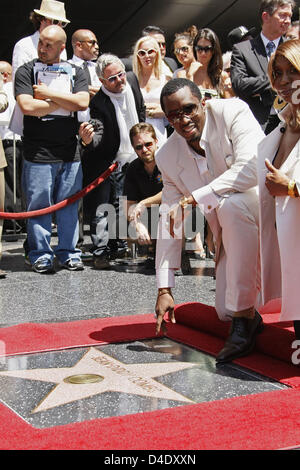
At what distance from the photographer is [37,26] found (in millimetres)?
6480

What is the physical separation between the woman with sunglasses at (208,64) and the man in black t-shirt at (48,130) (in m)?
1.07

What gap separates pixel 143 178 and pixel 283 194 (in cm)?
304

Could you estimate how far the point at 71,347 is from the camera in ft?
11.6

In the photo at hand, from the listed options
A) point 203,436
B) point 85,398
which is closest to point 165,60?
point 85,398

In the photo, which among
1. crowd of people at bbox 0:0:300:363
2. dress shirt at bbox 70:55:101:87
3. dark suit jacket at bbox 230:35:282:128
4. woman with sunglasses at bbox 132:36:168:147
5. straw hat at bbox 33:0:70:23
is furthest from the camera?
dress shirt at bbox 70:55:101:87

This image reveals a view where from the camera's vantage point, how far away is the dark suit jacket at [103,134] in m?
6.21

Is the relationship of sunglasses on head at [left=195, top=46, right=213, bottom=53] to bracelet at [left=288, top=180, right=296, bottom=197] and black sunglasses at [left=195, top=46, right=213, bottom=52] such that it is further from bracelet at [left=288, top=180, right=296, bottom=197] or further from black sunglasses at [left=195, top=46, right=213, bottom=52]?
bracelet at [left=288, top=180, right=296, bottom=197]

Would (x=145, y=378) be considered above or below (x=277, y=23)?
below

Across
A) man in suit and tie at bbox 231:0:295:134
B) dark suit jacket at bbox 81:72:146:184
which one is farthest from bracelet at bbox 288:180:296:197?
dark suit jacket at bbox 81:72:146:184

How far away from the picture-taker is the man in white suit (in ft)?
10.9

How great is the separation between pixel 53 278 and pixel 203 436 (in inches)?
138

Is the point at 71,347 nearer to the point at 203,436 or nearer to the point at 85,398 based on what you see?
the point at 85,398

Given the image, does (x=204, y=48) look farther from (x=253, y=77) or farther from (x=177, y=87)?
(x=177, y=87)

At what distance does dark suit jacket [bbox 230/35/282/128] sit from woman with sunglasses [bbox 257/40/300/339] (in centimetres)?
249
